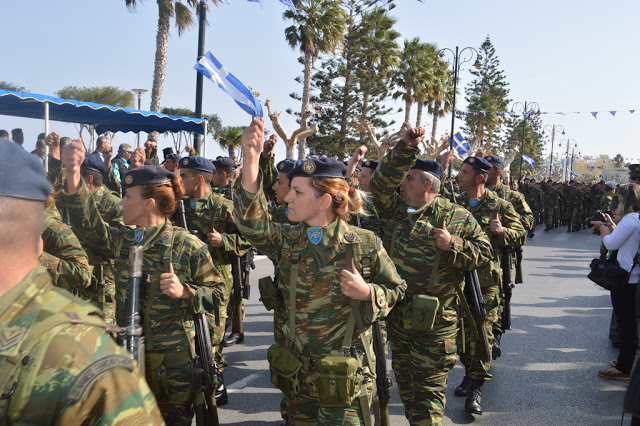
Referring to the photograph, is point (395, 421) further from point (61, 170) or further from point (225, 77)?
point (225, 77)

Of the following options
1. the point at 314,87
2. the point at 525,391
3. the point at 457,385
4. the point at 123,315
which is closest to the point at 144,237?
the point at 123,315

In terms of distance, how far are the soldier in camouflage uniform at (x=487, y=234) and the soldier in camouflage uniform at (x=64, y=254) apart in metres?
3.36

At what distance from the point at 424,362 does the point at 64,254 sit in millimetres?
2638

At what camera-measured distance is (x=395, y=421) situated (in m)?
4.83

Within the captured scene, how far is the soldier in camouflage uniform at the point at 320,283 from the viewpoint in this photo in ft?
9.54

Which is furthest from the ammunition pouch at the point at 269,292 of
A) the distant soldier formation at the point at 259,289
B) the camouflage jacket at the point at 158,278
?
the camouflage jacket at the point at 158,278

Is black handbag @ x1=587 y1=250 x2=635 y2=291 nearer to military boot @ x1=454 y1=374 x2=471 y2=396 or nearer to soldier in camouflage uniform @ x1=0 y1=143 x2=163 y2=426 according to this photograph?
military boot @ x1=454 y1=374 x2=471 y2=396

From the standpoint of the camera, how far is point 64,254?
3854 millimetres

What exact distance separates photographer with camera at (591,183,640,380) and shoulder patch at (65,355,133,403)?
5579 millimetres

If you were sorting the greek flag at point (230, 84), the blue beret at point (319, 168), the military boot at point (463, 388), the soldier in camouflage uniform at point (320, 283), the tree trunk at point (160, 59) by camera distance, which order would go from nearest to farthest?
the soldier in camouflage uniform at point (320, 283), the blue beret at point (319, 168), the military boot at point (463, 388), the greek flag at point (230, 84), the tree trunk at point (160, 59)

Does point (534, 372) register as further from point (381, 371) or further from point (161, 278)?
point (161, 278)

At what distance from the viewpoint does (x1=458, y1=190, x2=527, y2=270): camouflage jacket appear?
5953 millimetres

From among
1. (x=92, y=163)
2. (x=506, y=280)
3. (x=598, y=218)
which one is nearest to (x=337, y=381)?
(x=92, y=163)

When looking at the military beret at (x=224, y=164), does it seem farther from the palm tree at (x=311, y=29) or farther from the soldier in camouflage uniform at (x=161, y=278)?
the palm tree at (x=311, y=29)
